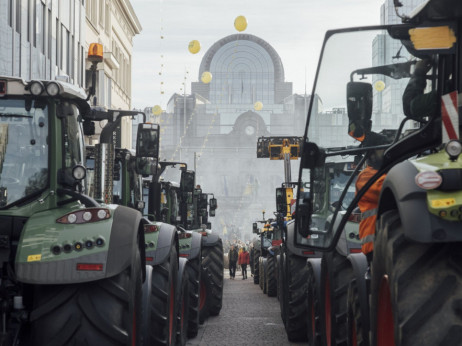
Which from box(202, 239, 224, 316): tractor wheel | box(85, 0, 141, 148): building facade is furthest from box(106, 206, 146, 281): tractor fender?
box(85, 0, 141, 148): building facade

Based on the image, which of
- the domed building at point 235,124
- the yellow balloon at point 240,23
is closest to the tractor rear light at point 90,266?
the yellow balloon at point 240,23

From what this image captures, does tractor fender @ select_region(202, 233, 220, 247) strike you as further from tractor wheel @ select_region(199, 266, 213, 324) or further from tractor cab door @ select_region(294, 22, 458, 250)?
tractor cab door @ select_region(294, 22, 458, 250)

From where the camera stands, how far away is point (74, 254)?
6.16 m

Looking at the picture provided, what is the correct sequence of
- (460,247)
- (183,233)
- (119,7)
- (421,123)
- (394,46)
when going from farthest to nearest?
(119,7) < (183,233) < (394,46) < (421,123) < (460,247)

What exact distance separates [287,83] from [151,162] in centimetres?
14945

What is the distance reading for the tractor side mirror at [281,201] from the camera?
22969 millimetres

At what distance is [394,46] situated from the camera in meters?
5.95

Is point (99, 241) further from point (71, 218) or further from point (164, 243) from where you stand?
point (164, 243)

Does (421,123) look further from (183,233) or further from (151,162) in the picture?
(183,233)

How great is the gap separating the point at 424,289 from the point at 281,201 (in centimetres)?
1945

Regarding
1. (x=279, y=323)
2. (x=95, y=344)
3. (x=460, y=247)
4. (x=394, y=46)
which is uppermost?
(x=394, y=46)

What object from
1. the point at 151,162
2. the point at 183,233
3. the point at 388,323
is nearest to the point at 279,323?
the point at 183,233

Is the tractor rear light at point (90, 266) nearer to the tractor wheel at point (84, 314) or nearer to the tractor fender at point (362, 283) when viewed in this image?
the tractor wheel at point (84, 314)

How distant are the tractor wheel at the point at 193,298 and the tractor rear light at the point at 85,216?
6.86m
